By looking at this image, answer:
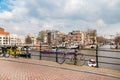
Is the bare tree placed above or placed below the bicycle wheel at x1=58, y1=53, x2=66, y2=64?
above

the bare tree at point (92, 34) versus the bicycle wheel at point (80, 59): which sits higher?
the bare tree at point (92, 34)

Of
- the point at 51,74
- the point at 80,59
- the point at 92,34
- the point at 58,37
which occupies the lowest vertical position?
the point at 51,74

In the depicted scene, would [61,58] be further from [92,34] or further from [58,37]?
[58,37]

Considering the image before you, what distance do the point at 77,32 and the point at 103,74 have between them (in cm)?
12024

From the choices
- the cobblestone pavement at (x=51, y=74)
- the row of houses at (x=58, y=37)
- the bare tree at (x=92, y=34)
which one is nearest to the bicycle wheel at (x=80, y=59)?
the cobblestone pavement at (x=51, y=74)

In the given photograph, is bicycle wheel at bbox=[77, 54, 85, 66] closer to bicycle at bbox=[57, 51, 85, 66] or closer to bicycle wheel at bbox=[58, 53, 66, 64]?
bicycle at bbox=[57, 51, 85, 66]

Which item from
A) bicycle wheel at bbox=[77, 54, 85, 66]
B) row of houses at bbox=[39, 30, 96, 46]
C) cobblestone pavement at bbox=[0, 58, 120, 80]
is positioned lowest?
cobblestone pavement at bbox=[0, 58, 120, 80]

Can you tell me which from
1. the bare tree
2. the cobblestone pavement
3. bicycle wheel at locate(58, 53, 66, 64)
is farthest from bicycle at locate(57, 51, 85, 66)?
the bare tree

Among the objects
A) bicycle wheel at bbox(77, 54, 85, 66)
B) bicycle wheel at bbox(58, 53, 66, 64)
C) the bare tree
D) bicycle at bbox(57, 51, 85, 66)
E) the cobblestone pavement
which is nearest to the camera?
the cobblestone pavement

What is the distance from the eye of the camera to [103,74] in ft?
28.6

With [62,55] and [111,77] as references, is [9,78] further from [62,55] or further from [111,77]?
[62,55]

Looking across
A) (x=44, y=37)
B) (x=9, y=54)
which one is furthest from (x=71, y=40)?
(x=9, y=54)

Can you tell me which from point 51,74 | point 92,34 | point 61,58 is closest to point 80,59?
point 61,58

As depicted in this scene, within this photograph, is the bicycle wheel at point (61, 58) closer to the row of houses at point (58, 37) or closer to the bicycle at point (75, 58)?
the bicycle at point (75, 58)
